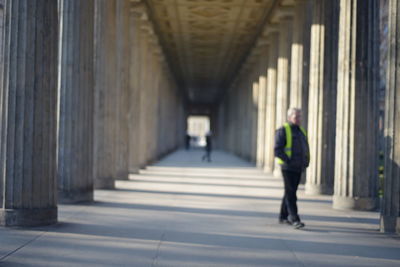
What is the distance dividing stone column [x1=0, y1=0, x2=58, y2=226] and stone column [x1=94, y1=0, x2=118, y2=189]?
6764mm

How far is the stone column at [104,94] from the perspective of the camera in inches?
637

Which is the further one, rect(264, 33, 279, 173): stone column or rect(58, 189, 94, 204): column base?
rect(264, 33, 279, 173): stone column

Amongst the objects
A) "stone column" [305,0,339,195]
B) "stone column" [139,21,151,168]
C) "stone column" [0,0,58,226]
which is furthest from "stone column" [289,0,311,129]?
"stone column" [0,0,58,226]

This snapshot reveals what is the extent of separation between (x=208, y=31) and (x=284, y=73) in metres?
7.65

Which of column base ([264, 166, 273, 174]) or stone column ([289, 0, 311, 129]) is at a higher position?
stone column ([289, 0, 311, 129])

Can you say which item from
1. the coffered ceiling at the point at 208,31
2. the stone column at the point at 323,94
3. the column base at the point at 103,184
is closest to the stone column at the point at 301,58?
the stone column at the point at 323,94

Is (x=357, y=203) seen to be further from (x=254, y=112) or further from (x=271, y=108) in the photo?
(x=254, y=112)

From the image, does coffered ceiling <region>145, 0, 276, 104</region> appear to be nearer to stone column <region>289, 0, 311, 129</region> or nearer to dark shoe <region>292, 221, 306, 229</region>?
stone column <region>289, 0, 311, 129</region>

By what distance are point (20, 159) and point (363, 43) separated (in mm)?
7344

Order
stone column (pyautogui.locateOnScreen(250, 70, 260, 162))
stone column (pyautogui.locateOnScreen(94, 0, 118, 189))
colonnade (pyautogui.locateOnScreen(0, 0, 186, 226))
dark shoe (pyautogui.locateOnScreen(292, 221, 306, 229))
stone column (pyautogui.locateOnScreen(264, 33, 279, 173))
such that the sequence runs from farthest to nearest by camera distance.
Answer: stone column (pyautogui.locateOnScreen(250, 70, 260, 162)) → stone column (pyautogui.locateOnScreen(264, 33, 279, 173)) → stone column (pyautogui.locateOnScreen(94, 0, 118, 189)) → dark shoe (pyautogui.locateOnScreen(292, 221, 306, 229)) → colonnade (pyautogui.locateOnScreen(0, 0, 186, 226))

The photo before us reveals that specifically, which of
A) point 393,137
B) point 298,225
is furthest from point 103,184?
point 393,137

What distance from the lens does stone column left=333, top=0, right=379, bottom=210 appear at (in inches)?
489

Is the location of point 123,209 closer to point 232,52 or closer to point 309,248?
point 309,248

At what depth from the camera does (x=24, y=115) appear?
30.3ft
